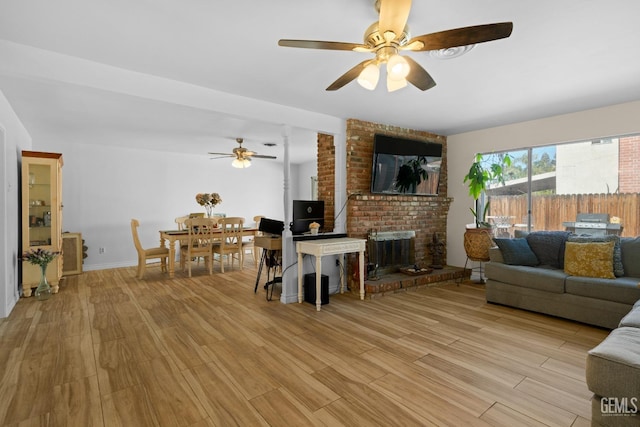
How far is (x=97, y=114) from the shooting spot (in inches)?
161

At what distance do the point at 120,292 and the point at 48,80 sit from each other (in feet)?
9.66

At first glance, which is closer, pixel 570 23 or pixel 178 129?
pixel 570 23

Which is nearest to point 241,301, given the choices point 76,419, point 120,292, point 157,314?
point 157,314

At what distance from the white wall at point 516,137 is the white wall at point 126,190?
503cm

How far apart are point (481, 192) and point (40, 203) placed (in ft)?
21.7

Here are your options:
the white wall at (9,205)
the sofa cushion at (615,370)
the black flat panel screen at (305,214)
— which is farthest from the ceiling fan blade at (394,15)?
the white wall at (9,205)

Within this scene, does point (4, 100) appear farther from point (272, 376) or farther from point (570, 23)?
point (570, 23)

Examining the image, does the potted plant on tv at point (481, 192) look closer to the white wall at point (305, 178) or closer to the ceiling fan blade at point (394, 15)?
the ceiling fan blade at point (394, 15)

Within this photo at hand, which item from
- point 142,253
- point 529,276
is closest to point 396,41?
point 529,276

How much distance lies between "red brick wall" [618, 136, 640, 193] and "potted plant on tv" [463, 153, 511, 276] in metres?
1.30

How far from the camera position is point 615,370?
151 cm

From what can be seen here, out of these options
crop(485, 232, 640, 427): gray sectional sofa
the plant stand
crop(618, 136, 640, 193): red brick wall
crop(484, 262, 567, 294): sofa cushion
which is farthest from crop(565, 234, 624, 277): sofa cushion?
the plant stand

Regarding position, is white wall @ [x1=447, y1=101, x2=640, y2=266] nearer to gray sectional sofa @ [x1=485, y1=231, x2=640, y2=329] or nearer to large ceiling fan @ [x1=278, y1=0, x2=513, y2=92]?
gray sectional sofa @ [x1=485, y1=231, x2=640, y2=329]

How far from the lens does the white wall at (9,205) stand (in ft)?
10.8
